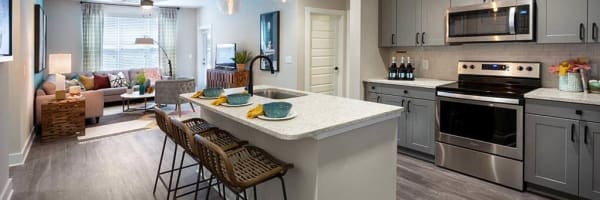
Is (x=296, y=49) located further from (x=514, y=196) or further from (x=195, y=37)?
(x=195, y=37)

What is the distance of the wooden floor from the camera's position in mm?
2961

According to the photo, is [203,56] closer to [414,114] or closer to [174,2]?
[174,2]

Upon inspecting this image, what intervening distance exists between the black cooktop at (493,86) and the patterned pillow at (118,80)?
6939 millimetres

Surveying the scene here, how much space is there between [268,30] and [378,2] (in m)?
2.50

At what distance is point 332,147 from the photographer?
6.37 ft

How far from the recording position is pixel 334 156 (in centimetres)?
196

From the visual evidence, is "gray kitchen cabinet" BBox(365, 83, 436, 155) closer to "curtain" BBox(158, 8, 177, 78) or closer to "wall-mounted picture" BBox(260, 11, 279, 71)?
"wall-mounted picture" BBox(260, 11, 279, 71)

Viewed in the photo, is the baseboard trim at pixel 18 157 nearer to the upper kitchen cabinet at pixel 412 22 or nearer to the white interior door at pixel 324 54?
the white interior door at pixel 324 54

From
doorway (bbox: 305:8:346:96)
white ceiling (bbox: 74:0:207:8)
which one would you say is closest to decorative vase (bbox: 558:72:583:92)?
doorway (bbox: 305:8:346:96)

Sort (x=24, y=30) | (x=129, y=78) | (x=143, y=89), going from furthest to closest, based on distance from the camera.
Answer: (x=129, y=78)
(x=143, y=89)
(x=24, y=30)

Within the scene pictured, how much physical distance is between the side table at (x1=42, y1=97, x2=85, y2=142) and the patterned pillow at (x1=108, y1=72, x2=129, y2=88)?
9.92ft

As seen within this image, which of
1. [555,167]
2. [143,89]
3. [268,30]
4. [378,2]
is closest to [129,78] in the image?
[143,89]

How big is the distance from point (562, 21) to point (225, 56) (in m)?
6.18

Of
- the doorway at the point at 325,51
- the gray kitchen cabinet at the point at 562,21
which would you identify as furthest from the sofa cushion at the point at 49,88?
the gray kitchen cabinet at the point at 562,21
